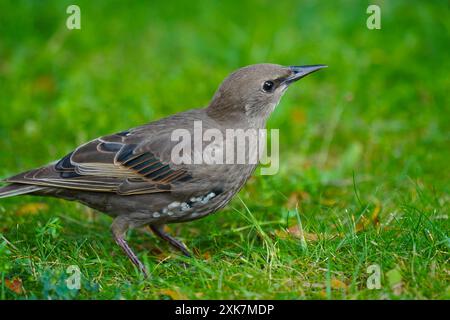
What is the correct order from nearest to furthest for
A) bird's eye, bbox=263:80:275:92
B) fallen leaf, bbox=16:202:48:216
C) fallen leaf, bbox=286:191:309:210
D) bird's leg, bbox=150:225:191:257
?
1. bird's leg, bbox=150:225:191:257
2. bird's eye, bbox=263:80:275:92
3. fallen leaf, bbox=16:202:48:216
4. fallen leaf, bbox=286:191:309:210

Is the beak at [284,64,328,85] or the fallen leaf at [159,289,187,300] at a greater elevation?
the beak at [284,64,328,85]

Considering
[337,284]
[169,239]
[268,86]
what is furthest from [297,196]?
[337,284]

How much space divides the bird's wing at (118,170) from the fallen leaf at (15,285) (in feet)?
3.17

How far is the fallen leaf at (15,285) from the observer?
181 inches

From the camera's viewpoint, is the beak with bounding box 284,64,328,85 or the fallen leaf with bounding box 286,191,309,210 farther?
the fallen leaf with bounding box 286,191,309,210

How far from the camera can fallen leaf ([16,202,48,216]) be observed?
20.0 ft

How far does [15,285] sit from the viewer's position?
4.64m

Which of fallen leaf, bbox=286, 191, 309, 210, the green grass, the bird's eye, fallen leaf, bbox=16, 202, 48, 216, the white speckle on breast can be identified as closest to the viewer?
the green grass

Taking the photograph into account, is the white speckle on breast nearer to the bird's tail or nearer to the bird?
the bird

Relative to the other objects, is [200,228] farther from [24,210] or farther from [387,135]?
[387,135]

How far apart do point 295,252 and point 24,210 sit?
95.7 inches

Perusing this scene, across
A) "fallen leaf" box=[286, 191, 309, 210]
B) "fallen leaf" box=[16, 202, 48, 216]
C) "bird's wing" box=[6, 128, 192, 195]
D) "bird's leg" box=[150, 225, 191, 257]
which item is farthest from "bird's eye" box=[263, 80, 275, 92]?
"fallen leaf" box=[16, 202, 48, 216]

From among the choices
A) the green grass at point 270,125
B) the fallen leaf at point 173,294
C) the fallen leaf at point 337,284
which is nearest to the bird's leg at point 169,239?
the green grass at point 270,125

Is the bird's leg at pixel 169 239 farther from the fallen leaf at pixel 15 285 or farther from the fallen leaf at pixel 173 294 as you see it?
the fallen leaf at pixel 15 285
